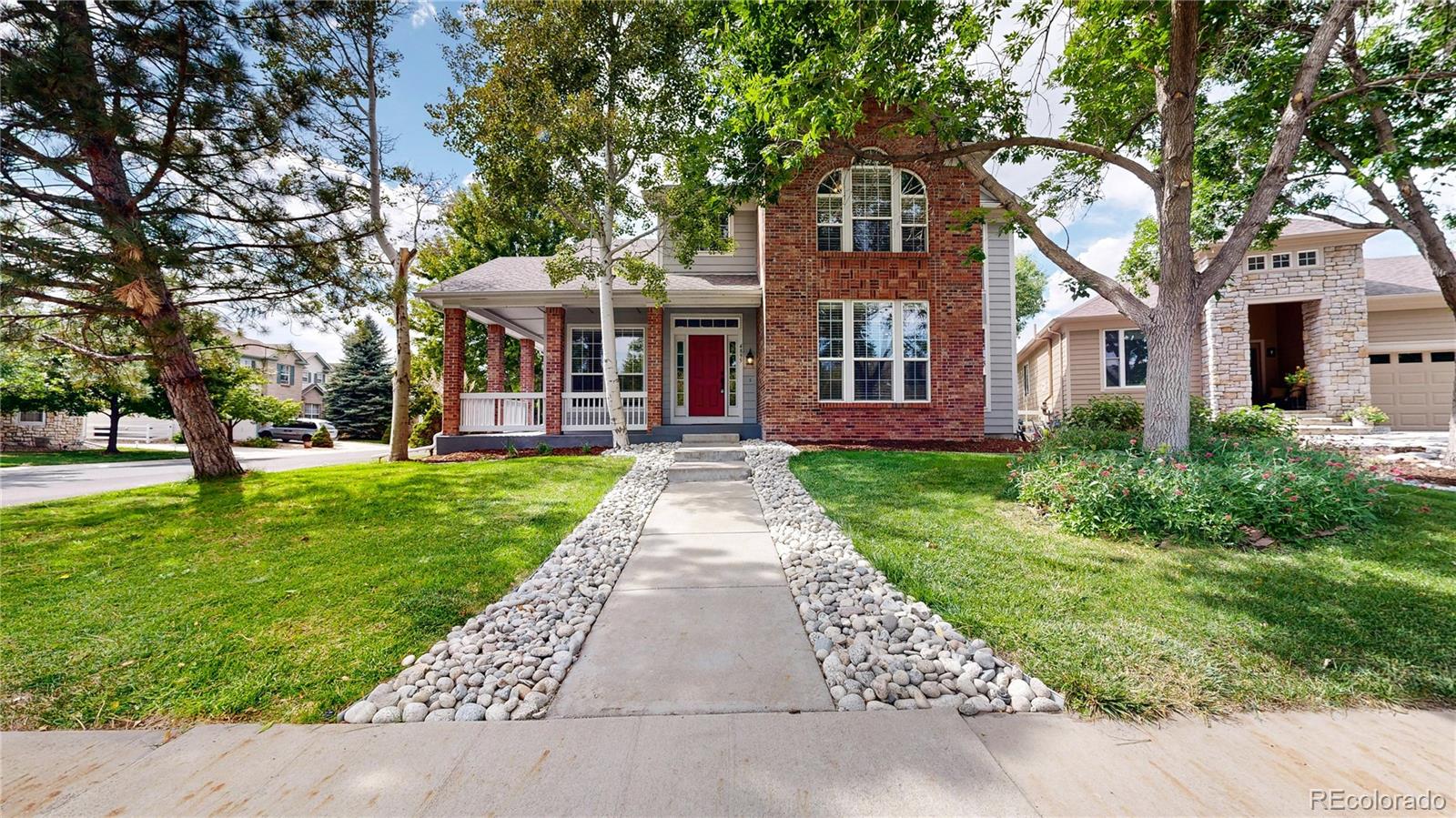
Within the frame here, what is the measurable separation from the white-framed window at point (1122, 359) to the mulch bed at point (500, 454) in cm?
1379

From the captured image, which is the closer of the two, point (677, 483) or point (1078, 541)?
point (1078, 541)

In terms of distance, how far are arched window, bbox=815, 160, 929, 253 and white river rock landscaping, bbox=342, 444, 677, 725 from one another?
27.7ft

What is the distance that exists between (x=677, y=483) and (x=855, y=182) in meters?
7.47

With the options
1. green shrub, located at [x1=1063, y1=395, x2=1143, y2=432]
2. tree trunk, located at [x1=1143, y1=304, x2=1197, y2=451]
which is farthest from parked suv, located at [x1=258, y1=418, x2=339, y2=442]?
tree trunk, located at [x1=1143, y1=304, x2=1197, y2=451]

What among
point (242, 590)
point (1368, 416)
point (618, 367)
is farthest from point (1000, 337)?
point (242, 590)

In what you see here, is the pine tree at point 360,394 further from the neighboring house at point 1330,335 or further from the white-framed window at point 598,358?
the neighboring house at point 1330,335

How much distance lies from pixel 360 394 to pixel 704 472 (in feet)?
92.9

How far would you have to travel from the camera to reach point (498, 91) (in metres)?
8.24

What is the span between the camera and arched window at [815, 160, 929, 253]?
35.1ft

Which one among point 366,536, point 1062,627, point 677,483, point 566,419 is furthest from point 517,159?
point 1062,627

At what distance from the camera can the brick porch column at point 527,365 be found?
48.6 ft

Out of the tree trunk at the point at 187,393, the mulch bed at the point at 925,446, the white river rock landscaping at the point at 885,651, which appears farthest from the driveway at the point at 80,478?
the white river rock landscaping at the point at 885,651

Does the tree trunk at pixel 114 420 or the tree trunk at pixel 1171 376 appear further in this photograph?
the tree trunk at pixel 114 420

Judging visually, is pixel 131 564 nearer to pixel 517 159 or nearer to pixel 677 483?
pixel 677 483
